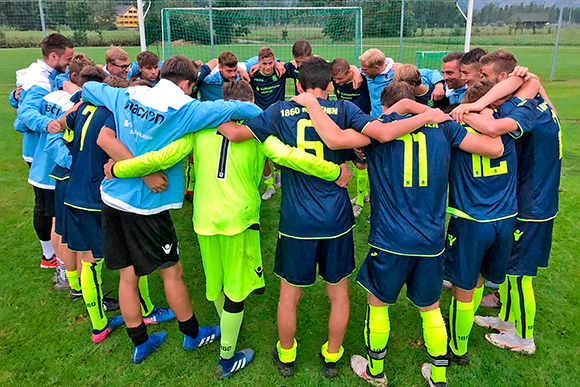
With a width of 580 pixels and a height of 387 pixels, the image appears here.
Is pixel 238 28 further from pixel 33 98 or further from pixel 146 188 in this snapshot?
pixel 146 188

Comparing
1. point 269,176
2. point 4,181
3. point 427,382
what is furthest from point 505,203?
point 4,181

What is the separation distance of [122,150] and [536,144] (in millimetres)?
3173

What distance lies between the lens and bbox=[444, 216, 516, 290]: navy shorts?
3.18 meters

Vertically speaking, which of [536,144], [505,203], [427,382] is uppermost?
[536,144]

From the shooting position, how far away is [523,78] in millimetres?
3443

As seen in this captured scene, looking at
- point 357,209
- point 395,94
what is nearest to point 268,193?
point 357,209

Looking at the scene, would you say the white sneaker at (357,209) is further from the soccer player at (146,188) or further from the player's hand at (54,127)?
the player's hand at (54,127)

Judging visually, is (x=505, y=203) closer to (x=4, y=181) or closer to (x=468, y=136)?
(x=468, y=136)

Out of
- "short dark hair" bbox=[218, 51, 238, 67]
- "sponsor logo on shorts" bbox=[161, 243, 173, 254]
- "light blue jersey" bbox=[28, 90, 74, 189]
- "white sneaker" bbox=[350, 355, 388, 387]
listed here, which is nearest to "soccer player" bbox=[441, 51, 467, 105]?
"short dark hair" bbox=[218, 51, 238, 67]

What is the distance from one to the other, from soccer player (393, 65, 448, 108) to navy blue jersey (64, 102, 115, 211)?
2.96m

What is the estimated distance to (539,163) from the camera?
3436 millimetres

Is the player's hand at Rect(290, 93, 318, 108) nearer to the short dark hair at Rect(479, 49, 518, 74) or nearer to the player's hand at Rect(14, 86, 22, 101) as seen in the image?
the short dark hair at Rect(479, 49, 518, 74)

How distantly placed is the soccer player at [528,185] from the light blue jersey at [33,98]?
4.03 meters

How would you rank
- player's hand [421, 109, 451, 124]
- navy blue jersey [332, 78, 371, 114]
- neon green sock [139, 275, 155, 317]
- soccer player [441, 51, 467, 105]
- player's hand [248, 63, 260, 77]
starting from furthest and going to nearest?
player's hand [248, 63, 260, 77]
navy blue jersey [332, 78, 371, 114]
soccer player [441, 51, 467, 105]
neon green sock [139, 275, 155, 317]
player's hand [421, 109, 451, 124]
